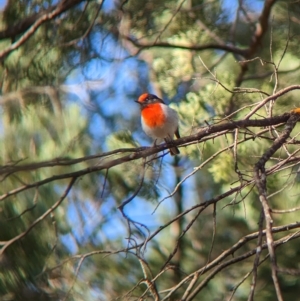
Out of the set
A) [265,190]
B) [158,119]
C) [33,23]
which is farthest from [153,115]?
[265,190]

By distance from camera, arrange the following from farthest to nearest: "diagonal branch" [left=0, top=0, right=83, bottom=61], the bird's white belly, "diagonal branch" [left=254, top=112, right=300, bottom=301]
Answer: "diagonal branch" [left=0, top=0, right=83, bottom=61] < the bird's white belly < "diagonal branch" [left=254, top=112, right=300, bottom=301]

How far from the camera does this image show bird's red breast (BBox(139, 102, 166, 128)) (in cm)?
379

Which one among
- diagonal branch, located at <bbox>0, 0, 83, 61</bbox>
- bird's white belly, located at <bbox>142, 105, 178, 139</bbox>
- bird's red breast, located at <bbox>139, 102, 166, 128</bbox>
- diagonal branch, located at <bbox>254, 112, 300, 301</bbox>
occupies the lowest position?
diagonal branch, located at <bbox>254, 112, 300, 301</bbox>

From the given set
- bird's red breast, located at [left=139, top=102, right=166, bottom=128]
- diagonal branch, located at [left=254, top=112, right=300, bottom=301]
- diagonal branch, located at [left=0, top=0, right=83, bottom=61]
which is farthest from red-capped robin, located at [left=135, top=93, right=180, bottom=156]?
diagonal branch, located at [left=254, top=112, right=300, bottom=301]

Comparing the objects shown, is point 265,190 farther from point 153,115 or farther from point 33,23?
point 33,23

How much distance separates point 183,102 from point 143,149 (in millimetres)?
1657

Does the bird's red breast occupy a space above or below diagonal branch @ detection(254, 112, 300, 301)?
above

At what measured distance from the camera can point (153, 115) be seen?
3.86 m

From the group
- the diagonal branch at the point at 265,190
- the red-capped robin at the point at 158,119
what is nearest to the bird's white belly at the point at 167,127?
the red-capped robin at the point at 158,119

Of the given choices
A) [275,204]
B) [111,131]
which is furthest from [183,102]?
[275,204]

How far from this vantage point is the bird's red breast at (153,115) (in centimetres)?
379

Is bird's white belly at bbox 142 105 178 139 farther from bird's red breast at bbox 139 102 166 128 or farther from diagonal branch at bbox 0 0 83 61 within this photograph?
diagonal branch at bbox 0 0 83 61

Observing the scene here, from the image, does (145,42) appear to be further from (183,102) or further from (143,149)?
(143,149)

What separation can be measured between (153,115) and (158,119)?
2.3 inches
